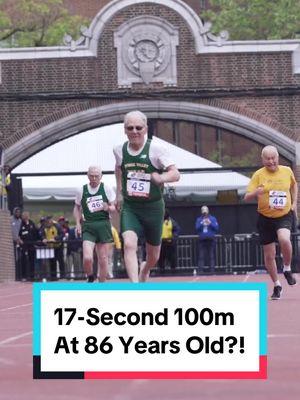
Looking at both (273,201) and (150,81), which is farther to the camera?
→ (150,81)

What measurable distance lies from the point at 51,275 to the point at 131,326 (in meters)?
27.8

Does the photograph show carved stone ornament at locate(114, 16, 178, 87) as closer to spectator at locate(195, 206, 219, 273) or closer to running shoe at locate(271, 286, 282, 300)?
spectator at locate(195, 206, 219, 273)

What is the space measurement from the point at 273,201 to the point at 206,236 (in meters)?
18.0

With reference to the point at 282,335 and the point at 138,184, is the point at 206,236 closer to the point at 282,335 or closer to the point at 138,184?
the point at 138,184

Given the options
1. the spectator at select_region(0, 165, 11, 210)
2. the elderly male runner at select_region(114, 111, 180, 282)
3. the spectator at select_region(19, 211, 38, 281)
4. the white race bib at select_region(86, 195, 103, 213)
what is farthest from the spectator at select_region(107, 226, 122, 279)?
the elderly male runner at select_region(114, 111, 180, 282)

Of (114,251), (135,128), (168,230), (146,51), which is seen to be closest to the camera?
(135,128)

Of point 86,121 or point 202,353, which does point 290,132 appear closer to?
point 86,121

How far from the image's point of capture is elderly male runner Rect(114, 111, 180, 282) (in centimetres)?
1408

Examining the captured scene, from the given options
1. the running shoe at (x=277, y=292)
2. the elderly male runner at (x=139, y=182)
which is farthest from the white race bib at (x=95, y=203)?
the elderly male runner at (x=139, y=182)

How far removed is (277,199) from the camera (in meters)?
16.9

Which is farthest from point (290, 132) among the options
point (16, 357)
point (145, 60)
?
point (16, 357)

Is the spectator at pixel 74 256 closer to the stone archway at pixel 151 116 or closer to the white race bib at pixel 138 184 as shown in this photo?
the stone archway at pixel 151 116

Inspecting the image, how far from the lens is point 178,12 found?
3978 cm

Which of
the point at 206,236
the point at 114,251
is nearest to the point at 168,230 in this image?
the point at 206,236
